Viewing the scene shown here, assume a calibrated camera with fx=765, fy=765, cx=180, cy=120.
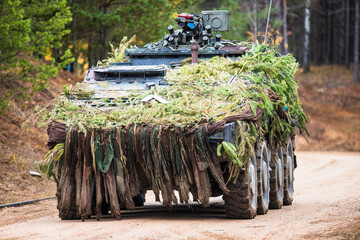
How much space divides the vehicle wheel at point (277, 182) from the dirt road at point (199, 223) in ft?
0.78

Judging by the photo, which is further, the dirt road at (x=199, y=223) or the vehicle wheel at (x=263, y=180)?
the vehicle wheel at (x=263, y=180)

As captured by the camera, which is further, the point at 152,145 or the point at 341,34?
the point at 341,34

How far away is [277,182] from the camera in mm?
13711

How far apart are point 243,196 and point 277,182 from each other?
309 cm

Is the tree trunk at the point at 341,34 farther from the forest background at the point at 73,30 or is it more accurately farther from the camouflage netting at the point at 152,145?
the camouflage netting at the point at 152,145

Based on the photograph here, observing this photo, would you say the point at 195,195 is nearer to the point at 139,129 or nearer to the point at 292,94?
the point at 139,129

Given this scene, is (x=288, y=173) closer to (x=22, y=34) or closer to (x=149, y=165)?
(x=149, y=165)

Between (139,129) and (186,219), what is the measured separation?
164 centimetres

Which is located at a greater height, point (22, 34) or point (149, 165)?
point (22, 34)

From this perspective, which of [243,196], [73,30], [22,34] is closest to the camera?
[243,196]

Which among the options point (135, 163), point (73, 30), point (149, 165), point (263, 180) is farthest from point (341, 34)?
point (149, 165)

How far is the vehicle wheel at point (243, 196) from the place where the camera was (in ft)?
35.1

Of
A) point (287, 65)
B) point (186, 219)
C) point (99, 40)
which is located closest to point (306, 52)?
point (99, 40)

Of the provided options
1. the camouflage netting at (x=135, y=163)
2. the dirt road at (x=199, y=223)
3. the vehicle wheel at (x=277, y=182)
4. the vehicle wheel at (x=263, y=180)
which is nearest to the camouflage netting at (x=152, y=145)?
the camouflage netting at (x=135, y=163)
